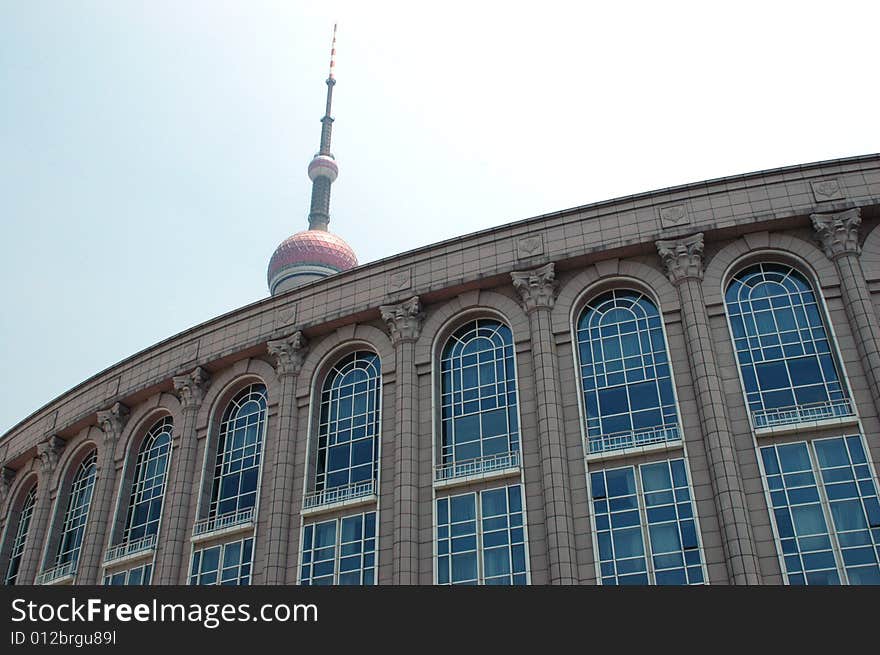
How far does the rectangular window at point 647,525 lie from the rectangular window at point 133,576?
16.9 metres

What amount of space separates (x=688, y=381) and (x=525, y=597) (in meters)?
12.6

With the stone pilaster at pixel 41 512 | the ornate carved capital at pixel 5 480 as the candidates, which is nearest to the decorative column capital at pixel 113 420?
the stone pilaster at pixel 41 512

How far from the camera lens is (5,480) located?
146 ft

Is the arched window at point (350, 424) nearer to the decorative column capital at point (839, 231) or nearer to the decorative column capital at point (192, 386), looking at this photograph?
the decorative column capital at point (192, 386)

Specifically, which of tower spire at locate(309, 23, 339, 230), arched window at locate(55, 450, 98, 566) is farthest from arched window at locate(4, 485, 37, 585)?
tower spire at locate(309, 23, 339, 230)

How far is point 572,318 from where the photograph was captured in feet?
104

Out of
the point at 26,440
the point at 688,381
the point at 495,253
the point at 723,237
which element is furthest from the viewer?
the point at 26,440

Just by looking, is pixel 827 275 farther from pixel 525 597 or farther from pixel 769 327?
pixel 525 597

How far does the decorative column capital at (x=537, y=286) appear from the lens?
31719 mm

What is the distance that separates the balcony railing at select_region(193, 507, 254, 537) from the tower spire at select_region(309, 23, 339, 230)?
8359 cm

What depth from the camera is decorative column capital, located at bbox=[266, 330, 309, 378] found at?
114 feet

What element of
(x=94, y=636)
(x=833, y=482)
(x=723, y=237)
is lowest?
(x=94, y=636)

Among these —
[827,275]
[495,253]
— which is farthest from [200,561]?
[827,275]

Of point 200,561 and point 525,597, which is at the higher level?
point 200,561
